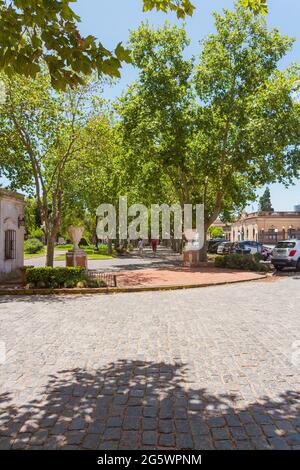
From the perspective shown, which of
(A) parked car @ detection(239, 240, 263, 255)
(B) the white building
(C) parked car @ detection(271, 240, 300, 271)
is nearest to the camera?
(B) the white building

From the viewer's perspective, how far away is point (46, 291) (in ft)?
43.0

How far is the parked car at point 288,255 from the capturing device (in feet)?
68.4

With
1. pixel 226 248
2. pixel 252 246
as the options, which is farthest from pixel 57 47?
pixel 226 248

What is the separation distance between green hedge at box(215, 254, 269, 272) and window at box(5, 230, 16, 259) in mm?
11528

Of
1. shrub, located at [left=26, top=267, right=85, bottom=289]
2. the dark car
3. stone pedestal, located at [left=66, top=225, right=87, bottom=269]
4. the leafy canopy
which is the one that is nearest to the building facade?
the dark car

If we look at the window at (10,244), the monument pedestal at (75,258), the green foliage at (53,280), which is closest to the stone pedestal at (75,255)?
the monument pedestal at (75,258)

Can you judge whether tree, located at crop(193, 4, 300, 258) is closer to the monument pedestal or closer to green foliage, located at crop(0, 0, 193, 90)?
the monument pedestal

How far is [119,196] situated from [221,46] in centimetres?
1860

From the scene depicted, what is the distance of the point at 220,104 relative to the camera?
22.1m

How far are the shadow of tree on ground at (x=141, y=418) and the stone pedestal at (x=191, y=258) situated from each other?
61.6ft

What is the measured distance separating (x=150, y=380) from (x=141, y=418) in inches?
40.8

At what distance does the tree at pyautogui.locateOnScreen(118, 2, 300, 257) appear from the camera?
21094mm

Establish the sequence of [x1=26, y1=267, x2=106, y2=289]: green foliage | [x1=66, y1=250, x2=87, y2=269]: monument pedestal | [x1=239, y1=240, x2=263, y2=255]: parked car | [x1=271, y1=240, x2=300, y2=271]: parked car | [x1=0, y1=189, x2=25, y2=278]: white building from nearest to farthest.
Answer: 1. [x1=26, y1=267, x2=106, y2=289]: green foliage
2. [x1=0, y1=189, x2=25, y2=278]: white building
3. [x1=66, y1=250, x2=87, y2=269]: monument pedestal
4. [x1=271, y1=240, x2=300, y2=271]: parked car
5. [x1=239, y1=240, x2=263, y2=255]: parked car

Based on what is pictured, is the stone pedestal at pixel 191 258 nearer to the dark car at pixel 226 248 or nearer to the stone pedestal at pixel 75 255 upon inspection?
the stone pedestal at pixel 75 255
